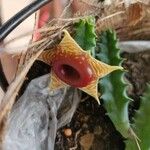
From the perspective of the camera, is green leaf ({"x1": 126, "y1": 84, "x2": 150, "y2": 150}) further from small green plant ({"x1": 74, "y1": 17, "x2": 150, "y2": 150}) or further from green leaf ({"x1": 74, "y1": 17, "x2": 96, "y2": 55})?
green leaf ({"x1": 74, "y1": 17, "x2": 96, "y2": 55})

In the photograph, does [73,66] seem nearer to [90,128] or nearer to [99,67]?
[99,67]

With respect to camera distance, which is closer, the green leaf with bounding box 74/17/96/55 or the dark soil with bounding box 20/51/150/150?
the green leaf with bounding box 74/17/96/55

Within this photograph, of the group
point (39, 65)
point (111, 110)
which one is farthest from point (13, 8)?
point (111, 110)

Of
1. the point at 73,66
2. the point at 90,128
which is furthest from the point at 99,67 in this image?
the point at 90,128

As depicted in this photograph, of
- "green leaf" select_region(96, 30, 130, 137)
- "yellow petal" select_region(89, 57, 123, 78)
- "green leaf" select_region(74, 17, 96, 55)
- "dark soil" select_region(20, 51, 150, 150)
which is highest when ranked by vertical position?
"green leaf" select_region(74, 17, 96, 55)

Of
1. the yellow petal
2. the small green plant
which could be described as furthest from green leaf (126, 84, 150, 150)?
the yellow petal

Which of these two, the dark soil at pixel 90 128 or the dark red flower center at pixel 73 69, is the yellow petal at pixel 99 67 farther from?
the dark soil at pixel 90 128
